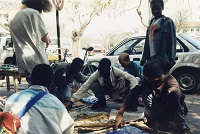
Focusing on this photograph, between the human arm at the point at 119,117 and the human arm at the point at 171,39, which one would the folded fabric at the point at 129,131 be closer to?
the human arm at the point at 119,117

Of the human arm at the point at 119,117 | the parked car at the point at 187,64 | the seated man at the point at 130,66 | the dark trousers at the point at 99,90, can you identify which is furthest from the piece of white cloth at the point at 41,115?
the parked car at the point at 187,64

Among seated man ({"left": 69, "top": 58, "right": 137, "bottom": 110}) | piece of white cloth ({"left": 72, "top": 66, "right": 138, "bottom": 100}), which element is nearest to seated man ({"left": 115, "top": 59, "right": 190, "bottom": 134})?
piece of white cloth ({"left": 72, "top": 66, "right": 138, "bottom": 100})

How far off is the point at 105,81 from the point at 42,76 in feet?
8.78

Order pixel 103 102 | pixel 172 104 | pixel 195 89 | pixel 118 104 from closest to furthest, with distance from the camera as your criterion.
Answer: pixel 172 104 < pixel 103 102 < pixel 118 104 < pixel 195 89

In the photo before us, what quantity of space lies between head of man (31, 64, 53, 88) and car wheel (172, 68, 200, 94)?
17.0ft

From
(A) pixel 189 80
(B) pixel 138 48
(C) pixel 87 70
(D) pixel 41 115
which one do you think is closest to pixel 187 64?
(A) pixel 189 80

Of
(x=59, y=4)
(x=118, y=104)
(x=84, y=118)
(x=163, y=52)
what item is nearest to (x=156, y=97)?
(x=163, y=52)

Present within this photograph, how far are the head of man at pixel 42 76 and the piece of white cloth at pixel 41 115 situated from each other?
0.20 metres

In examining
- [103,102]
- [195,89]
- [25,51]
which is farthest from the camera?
[195,89]

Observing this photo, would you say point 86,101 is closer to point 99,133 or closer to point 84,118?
point 84,118

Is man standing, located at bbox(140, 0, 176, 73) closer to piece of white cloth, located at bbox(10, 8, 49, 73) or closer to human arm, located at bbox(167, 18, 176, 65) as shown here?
human arm, located at bbox(167, 18, 176, 65)

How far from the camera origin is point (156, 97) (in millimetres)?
3527

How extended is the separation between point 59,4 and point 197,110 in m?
4.20

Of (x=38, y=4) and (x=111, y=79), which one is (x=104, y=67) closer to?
(x=111, y=79)
